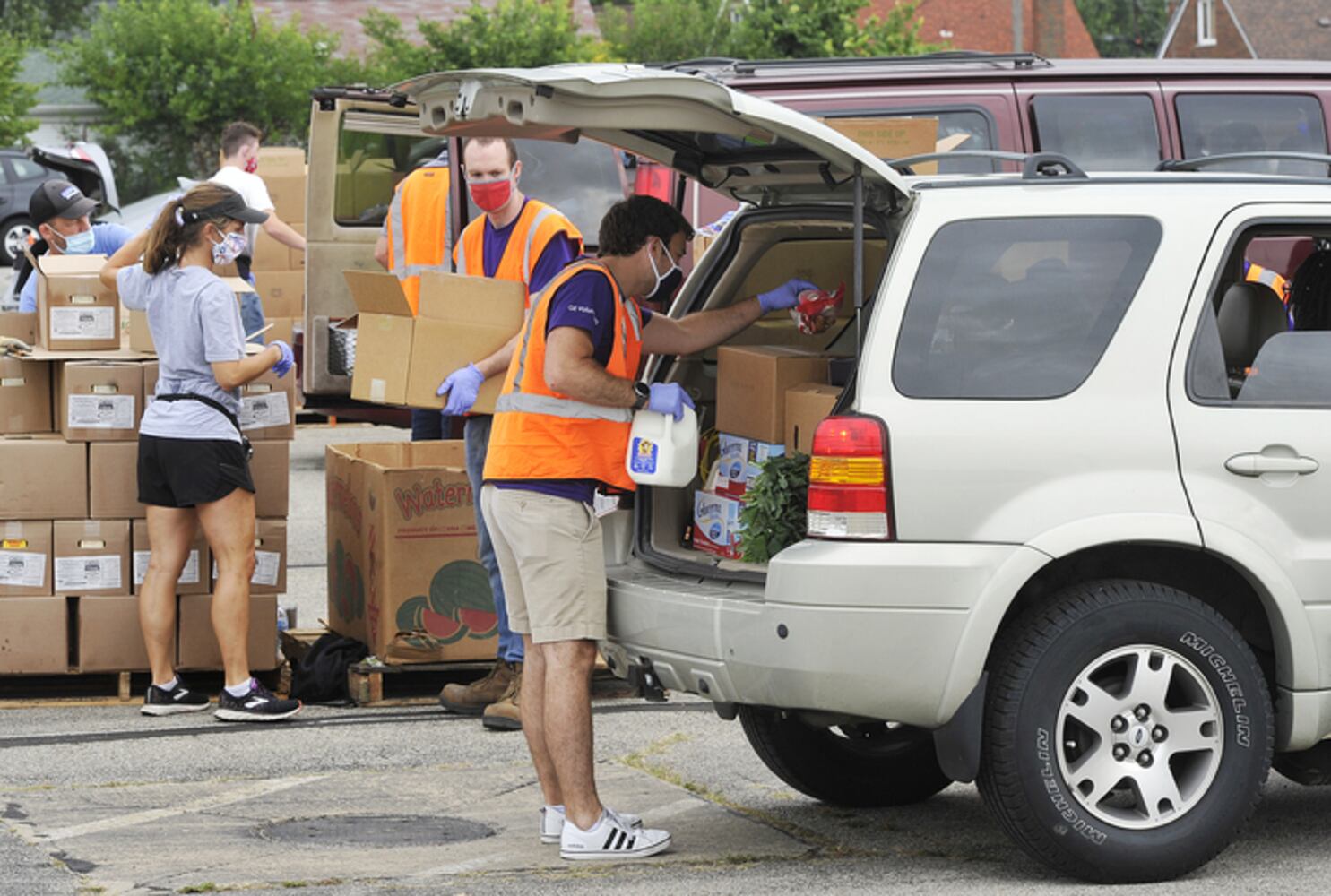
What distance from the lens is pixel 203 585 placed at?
28.1 feet

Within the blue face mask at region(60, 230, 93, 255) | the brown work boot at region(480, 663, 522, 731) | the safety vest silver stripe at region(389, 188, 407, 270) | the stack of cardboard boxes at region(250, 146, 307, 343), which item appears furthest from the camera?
the stack of cardboard boxes at region(250, 146, 307, 343)

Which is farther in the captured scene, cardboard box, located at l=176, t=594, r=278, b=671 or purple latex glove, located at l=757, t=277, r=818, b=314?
cardboard box, located at l=176, t=594, r=278, b=671

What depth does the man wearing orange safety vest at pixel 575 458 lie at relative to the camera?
235 inches

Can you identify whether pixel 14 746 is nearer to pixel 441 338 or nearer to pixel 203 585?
pixel 203 585

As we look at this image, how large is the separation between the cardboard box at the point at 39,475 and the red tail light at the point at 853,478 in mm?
3985

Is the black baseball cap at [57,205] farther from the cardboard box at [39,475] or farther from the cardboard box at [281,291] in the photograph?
the cardboard box at [281,291]

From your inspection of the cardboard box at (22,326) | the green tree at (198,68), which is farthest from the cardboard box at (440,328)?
the green tree at (198,68)

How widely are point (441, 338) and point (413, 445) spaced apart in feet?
4.12

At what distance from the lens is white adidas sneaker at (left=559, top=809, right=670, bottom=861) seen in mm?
6043

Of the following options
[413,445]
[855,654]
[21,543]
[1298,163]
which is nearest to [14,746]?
[21,543]

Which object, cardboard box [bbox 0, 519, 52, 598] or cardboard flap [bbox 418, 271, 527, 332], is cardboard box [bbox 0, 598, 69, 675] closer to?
cardboard box [bbox 0, 519, 52, 598]

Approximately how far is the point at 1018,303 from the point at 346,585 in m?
4.01

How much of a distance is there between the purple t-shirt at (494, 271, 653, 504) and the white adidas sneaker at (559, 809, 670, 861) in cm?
90

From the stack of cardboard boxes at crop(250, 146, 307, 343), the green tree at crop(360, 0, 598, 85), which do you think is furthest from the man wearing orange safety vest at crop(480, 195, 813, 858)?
the green tree at crop(360, 0, 598, 85)
